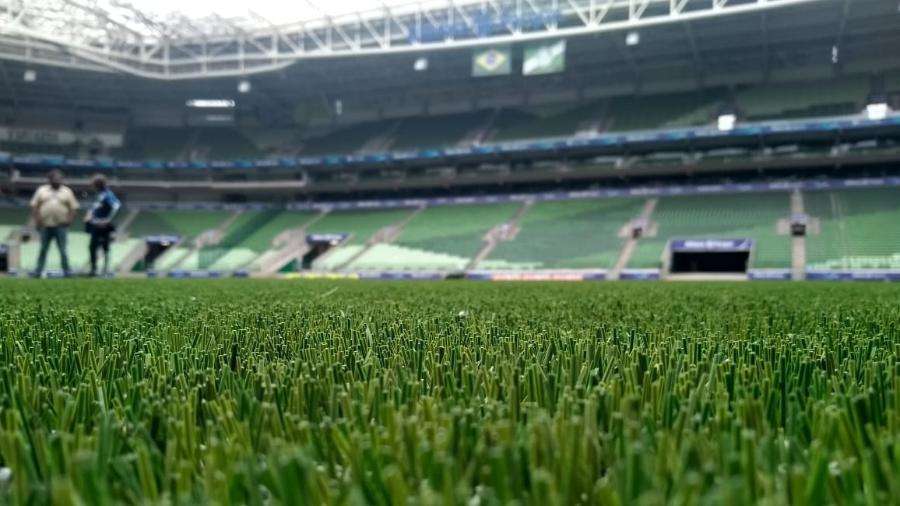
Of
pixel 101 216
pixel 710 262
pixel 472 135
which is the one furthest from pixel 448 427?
pixel 472 135

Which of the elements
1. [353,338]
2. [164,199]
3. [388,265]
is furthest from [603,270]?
[164,199]

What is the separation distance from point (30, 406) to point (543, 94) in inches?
1274

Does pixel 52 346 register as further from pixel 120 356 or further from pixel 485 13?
pixel 485 13

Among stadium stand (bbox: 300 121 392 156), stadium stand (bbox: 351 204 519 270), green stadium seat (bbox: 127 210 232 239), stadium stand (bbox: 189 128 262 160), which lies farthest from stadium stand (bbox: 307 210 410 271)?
stadium stand (bbox: 189 128 262 160)

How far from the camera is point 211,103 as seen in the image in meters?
34.6

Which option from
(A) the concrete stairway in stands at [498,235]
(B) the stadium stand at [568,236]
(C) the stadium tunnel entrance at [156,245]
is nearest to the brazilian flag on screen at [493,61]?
(A) the concrete stairway in stands at [498,235]

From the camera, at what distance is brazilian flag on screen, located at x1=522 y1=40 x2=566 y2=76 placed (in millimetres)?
23750

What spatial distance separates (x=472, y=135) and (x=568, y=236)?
9331 millimetres

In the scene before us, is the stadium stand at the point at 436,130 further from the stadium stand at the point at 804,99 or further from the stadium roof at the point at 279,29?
the stadium stand at the point at 804,99

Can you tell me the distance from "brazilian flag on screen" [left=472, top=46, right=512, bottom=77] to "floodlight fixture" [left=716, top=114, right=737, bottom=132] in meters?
9.34

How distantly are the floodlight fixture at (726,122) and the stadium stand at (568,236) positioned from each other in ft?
14.7

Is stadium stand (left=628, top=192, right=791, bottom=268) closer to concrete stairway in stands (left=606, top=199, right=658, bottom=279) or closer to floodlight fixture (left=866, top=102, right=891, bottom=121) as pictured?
concrete stairway in stands (left=606, top=199, right=658, bottom=279)

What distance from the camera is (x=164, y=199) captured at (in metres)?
33.9

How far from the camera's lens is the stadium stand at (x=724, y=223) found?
2102 cm
